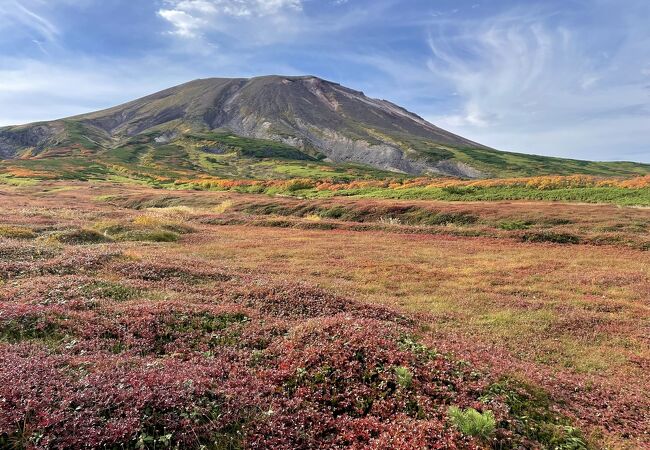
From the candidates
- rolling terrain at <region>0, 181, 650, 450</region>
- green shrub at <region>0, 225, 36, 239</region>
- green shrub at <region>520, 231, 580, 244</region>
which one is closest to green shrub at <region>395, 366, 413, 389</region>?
rolling terrain at <region>0, 181, 650, 450</region>

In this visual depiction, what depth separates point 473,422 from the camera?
7.75m

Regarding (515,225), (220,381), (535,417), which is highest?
(515,225)

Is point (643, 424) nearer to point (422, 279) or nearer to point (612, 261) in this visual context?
point (422, 279)

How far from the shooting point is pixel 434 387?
29.3ft

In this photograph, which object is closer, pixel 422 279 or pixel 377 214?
pixel 422 279

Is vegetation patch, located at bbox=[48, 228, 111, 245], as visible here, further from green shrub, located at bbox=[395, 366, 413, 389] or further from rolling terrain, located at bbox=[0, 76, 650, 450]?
green shrub, located at bbox=[395, 366, 413, 389]

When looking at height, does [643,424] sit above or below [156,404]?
below

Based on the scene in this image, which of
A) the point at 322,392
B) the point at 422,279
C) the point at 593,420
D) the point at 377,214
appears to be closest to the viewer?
the point at 322,392

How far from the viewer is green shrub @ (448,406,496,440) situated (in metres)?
7.61

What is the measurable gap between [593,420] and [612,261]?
879 inches

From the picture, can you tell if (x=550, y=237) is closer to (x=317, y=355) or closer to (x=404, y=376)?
(x=404, y=376)

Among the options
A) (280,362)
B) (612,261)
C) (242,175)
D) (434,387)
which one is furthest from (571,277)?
(242,175)

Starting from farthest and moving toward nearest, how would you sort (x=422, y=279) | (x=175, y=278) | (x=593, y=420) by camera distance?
(x=422, y=279) < (x=175, y=278) < (x=593, y=420)

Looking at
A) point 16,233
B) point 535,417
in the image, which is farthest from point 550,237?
point 16,233
